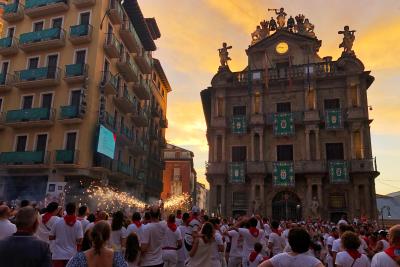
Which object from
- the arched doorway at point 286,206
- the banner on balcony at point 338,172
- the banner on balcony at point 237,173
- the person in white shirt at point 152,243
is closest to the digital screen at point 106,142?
the banner on balcony at point 237,173

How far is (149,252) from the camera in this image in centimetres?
719

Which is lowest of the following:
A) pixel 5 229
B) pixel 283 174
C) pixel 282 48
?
pixel 5 229

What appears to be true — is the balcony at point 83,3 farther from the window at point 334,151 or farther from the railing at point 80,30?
the window at point 334,151

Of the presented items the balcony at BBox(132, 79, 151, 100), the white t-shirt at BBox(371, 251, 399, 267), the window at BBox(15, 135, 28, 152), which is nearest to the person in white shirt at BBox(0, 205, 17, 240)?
→ the white t-shirt at BBox(371, 251, 399, 267)

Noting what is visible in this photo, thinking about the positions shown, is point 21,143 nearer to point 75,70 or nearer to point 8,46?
point 75,70

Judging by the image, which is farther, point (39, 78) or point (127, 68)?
point (127, 68)

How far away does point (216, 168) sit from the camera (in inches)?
1426

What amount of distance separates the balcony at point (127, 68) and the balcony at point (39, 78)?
5291 mm

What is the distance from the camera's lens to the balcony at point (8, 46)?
2841 cm

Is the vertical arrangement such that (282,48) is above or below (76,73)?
above

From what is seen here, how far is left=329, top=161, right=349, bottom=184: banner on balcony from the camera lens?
32312 mm

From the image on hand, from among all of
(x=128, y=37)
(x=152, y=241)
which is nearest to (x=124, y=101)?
(x=128, y=37)

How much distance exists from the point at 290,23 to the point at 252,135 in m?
14.4

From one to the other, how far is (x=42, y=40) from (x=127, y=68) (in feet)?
22.5
